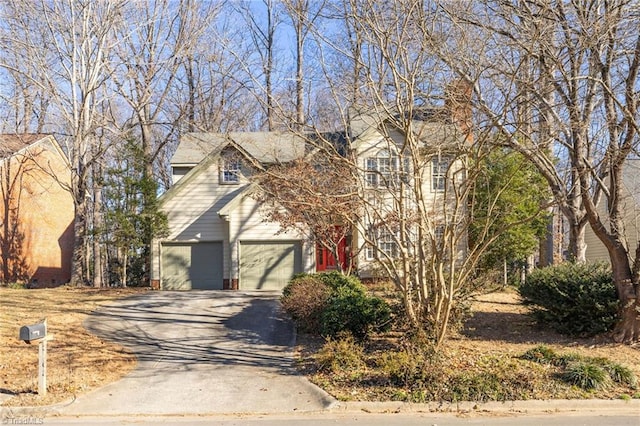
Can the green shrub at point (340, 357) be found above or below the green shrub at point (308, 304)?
below

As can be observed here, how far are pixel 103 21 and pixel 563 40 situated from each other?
17110 millimetres

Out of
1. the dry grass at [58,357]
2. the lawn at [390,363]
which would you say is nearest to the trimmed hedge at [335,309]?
the lawn at [390,363]

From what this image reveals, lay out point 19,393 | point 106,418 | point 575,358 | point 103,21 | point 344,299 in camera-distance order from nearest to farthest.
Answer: point 106,418 → point 19,393 → point 575,358 → point 344,299 → point 103,21

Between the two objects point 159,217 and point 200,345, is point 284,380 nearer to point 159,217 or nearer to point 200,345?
point 200,345

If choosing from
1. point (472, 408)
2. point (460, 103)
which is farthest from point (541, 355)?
point (460, 103)

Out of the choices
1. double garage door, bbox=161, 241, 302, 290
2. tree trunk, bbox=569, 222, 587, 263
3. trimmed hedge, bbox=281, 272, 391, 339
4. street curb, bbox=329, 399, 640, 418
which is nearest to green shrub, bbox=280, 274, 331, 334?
trimmed hedge, bbox=281, 272, 391, 339

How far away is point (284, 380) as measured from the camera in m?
9.27

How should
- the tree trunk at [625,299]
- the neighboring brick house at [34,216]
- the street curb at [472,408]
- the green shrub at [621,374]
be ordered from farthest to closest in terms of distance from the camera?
the neighboring brick house at [34,216] < the tree trunk at [625,299] < the green shrub at [621,374] < the street curb at [472,408]

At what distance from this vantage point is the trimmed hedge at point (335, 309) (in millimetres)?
10930

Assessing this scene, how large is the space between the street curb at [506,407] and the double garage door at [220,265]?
14777 millimetres

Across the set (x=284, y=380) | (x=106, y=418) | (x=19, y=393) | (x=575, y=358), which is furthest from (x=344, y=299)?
(x=19, y=393)

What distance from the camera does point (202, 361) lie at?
34.1 ft

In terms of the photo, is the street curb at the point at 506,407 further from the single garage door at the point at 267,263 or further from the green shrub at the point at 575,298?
the single garage door at the point at 267,263

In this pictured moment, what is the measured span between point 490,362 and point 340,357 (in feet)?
8.34
